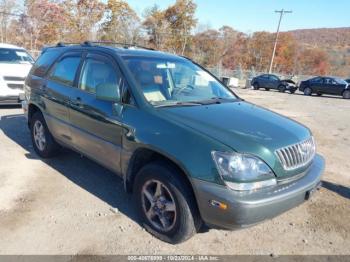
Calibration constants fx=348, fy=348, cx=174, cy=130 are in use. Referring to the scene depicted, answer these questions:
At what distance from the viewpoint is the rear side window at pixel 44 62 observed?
536cm

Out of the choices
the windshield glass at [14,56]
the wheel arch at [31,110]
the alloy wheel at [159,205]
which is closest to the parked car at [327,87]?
the windshield glass at [14,56]

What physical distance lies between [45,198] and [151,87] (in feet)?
6.33

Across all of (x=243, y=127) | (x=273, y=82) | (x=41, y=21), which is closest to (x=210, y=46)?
(x=41, y=21)

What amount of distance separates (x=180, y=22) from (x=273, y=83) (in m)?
23.8

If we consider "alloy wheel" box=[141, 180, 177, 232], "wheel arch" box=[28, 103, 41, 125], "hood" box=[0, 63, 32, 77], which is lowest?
"alloy wheel" box=[141, 180, 177, 232]

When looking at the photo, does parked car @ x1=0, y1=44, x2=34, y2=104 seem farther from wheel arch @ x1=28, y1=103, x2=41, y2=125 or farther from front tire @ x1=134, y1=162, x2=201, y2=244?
front tire @ x1=134, y1=162, x2=201, y2=244

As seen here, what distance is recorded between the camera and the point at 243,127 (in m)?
3.32

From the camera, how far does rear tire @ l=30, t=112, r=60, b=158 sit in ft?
17.8

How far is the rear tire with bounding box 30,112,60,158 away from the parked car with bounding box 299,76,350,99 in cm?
2529

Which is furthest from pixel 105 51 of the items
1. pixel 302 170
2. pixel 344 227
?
pixel 344 227

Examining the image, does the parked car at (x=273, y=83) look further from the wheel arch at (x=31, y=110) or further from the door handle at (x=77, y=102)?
the door handle at (x=77, y=102)

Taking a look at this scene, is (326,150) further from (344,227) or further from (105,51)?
(105,51)

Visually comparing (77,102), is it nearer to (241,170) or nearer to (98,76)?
(98,76)

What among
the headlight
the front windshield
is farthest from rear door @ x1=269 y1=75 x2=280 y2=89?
the headlight
